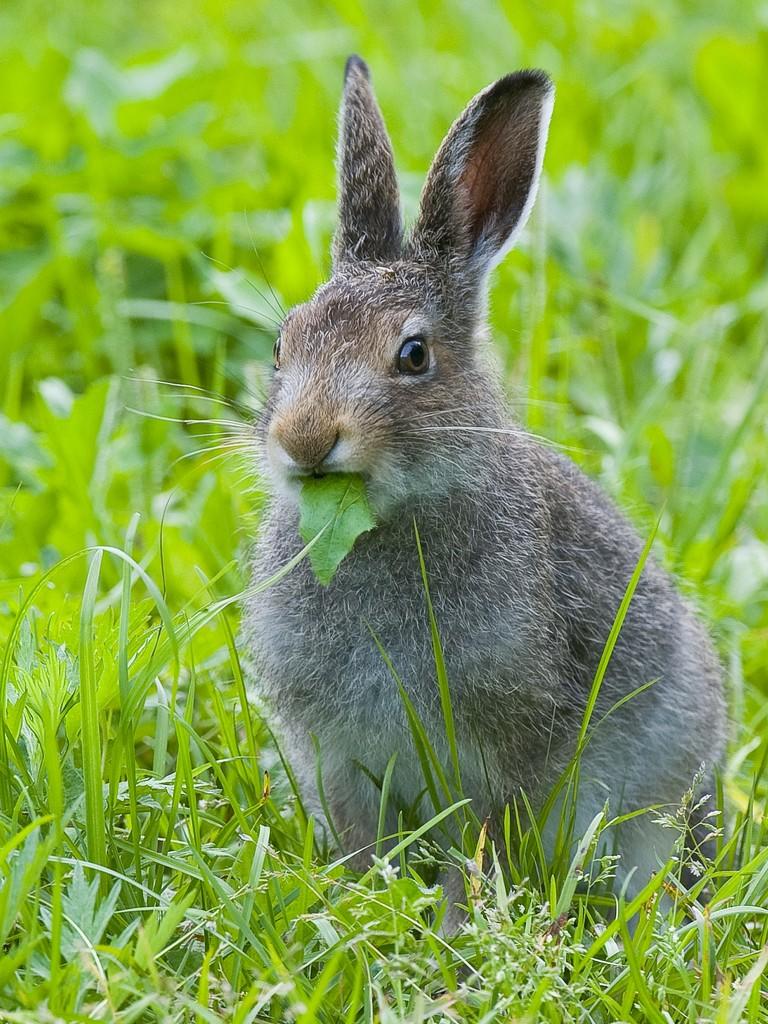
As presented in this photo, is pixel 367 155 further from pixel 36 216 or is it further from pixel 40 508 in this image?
pixel 36 216

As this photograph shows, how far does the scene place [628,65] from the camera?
8.20 m

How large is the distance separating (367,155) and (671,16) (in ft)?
Answer: 16.8

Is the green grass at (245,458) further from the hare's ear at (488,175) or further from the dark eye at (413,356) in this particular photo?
the hare's ear at (488,175)

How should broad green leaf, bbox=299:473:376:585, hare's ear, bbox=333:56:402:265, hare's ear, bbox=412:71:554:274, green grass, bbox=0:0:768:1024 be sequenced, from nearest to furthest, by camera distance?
green grass, bbox=0:0:768:1024 → broad green leaf, bbox=299:473:376:585 → hare's ear, bbox=412:71:554:274 → hare's ear, bbox=333:56:402:265

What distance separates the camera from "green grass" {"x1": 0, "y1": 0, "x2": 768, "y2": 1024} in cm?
326

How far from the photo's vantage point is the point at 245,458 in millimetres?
4434

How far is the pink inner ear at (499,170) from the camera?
4305 mm

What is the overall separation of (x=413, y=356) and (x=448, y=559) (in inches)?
21.0

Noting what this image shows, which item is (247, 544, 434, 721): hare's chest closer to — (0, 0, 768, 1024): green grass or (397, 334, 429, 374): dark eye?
(0, 0, 768, 1024): green grass

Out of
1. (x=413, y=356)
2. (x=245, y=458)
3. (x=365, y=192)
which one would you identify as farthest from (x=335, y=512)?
(x=365, y=192)

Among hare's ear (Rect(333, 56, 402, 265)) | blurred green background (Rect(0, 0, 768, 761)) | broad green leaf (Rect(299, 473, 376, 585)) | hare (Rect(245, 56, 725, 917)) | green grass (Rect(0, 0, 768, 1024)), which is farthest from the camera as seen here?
blurred green background (Rect(0, 0, 768, 761))

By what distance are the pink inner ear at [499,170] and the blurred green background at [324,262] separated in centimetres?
66

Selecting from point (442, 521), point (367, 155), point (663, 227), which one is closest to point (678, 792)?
point (442, 521)

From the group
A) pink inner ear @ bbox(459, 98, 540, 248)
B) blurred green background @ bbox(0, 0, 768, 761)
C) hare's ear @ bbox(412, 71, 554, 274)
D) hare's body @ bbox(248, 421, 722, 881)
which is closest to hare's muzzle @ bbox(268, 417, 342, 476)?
hare's body @ bbox(248, 421, 722, 881)
